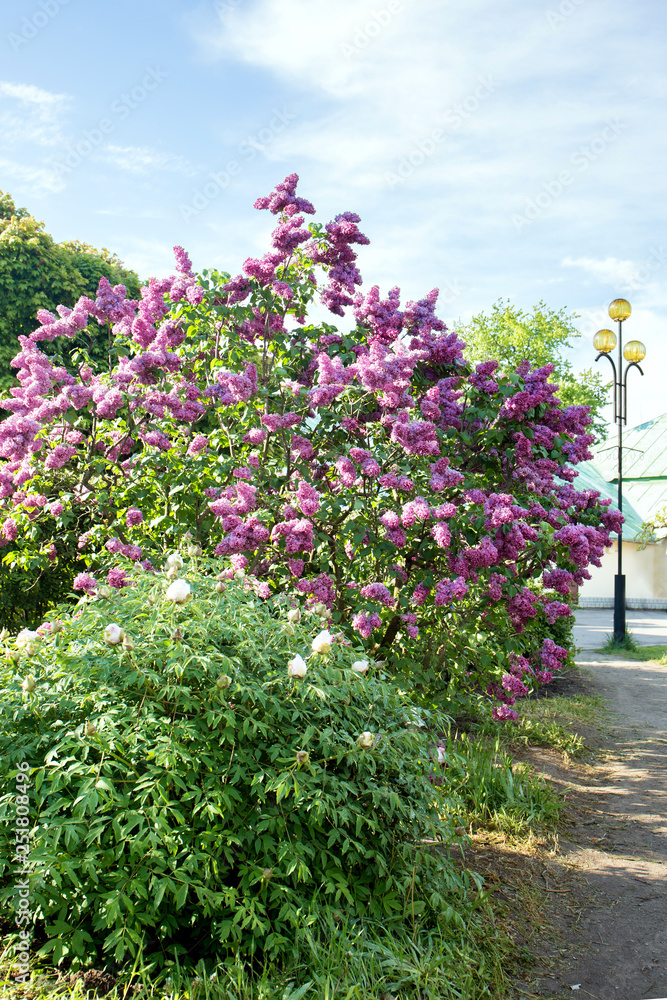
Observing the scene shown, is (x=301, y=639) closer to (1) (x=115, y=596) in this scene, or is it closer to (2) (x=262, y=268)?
(1) (x=115, y=596)

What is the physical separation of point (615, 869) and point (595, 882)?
28 centimetres

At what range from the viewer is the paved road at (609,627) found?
16.3 meters

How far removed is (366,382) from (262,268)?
131cm

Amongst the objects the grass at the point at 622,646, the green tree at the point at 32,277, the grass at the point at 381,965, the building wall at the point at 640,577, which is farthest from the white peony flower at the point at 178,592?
the building wall at the point at 640,577

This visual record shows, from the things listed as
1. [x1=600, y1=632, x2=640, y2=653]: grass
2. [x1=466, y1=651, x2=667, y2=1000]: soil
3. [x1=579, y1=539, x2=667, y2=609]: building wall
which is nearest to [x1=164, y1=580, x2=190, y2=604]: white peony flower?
[x1=466, y1=651, x2=667, y2=1000]: soil

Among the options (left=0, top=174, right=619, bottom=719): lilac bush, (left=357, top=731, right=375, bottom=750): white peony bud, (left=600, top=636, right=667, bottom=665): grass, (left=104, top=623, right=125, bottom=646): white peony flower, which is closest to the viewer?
(left=104, top=623, right=125, bottom=646): white peony flower

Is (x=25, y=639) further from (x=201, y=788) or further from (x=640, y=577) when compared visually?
(x=640, y=577)

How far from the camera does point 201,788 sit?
9.06 feet

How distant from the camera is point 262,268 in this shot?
507 cm

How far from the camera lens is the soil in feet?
10.9

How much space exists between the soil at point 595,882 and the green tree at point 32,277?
11115 mm

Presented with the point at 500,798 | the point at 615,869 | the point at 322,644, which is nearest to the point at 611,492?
the point at 500,798

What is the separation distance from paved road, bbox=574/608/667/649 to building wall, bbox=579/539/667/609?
102cm

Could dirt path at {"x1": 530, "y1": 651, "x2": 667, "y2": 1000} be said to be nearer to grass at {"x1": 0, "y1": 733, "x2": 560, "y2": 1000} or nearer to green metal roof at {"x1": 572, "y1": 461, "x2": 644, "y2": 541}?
grass at {"x1": 0, "y1": 733, "x2": 560, "y2": 1000}
